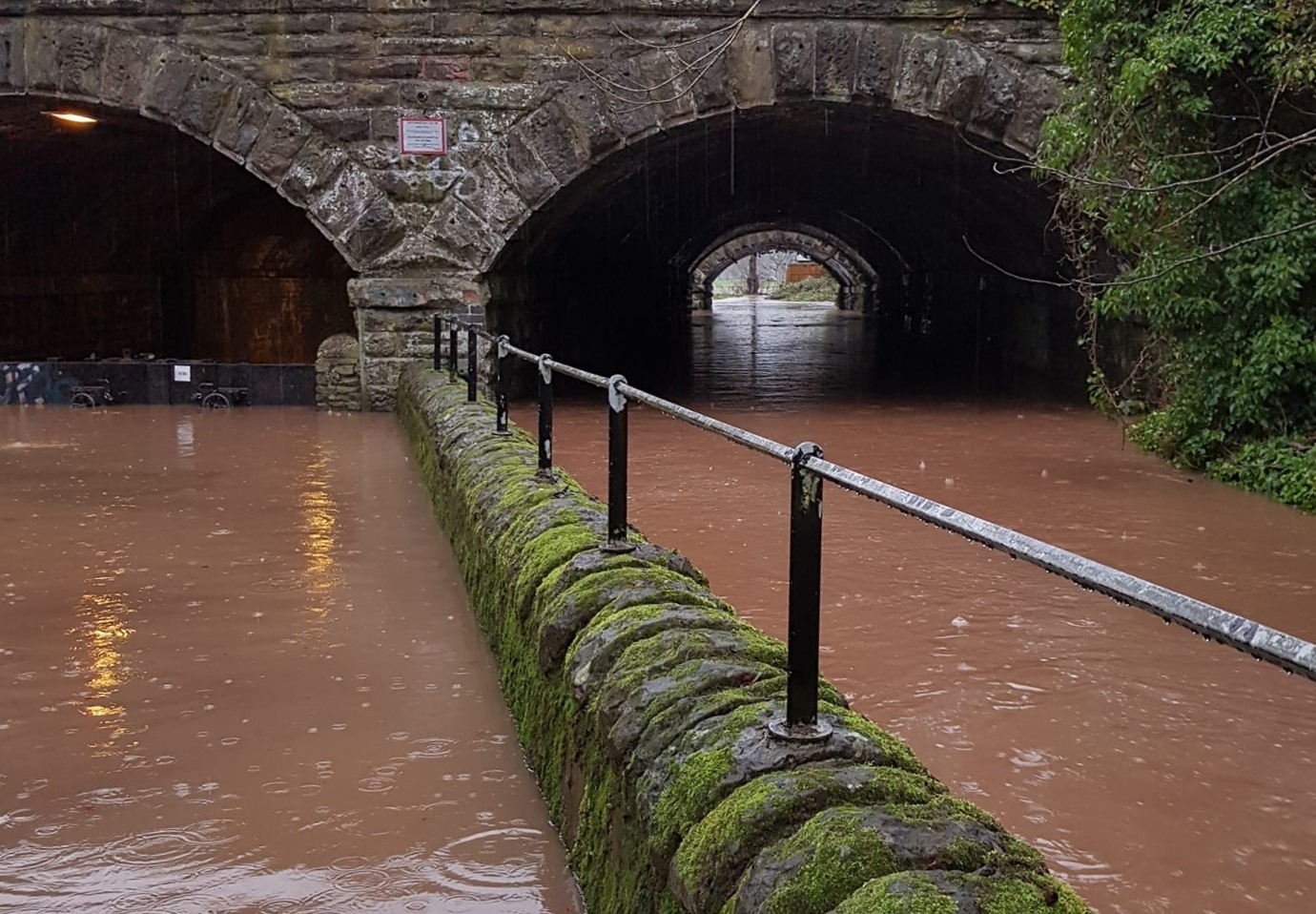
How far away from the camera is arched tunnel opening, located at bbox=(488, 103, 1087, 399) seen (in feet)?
43.8

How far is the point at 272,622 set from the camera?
5.26m

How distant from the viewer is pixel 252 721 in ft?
13.5

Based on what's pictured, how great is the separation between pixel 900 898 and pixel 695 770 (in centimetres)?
66

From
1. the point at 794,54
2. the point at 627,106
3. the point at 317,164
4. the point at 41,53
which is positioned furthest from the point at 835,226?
the point at 41,53

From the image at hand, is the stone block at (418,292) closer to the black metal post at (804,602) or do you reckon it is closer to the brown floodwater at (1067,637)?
the brown floodwater at (1067,637)

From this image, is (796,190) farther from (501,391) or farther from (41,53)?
(501,391)

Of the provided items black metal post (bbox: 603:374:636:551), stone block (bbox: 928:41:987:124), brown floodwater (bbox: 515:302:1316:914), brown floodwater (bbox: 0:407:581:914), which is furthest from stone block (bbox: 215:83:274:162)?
black metal post (bbox: 603:374:636:551)

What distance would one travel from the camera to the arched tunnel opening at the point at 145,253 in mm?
15758

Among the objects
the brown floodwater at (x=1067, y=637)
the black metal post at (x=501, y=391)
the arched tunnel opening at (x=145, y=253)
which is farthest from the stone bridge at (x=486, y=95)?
the black metal post at (x=501, y=391)

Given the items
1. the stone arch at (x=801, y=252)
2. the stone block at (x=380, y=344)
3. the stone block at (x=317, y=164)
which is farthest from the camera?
the stone arch at (x=801, y=252)

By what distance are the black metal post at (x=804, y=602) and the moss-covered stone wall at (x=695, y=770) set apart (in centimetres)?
6

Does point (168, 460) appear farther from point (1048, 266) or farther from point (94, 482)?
point (1048, 266)

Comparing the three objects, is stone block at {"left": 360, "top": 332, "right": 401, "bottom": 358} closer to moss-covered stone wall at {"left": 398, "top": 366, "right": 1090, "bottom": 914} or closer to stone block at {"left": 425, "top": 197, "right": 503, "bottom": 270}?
stone block at {"left": 425, "top": 197, "right": 503, "bottom": 270}

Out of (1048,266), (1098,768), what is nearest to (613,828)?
A: (1098,768)
